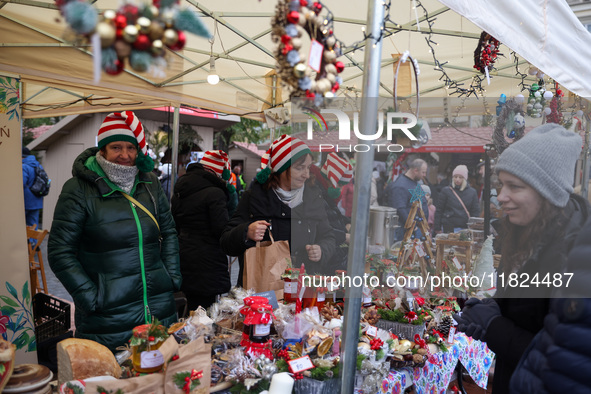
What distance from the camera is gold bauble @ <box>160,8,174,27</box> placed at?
0.86 metres

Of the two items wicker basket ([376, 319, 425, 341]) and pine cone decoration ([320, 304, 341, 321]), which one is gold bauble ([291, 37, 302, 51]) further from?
wicker basket ([376, 319, 425, 341])

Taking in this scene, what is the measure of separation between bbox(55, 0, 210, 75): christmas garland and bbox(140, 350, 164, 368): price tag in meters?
1.10

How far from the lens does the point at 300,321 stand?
7.04ft

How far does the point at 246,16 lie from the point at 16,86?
185 cm

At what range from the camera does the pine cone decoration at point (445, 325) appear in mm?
2684

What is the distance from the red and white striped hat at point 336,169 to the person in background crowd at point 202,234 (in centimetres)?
208

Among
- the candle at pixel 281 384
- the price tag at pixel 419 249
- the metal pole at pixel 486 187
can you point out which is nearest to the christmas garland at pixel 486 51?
the metal pole at pixel 486 187

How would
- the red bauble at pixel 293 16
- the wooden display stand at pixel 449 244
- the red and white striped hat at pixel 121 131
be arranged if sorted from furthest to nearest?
the red and white striped hat at pixel 121 131
the wooden display stand at pixel 449 244
the red bauble at pixel 293 16

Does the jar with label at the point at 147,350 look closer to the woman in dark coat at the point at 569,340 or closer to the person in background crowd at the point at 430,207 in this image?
the person in background crowd at the point at 430,207

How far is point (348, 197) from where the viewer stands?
1.61m

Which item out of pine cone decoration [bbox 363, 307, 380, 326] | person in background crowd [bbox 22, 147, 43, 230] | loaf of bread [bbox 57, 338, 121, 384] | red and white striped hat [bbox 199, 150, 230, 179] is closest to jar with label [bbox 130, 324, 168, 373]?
loaf of bread [bbox 57, 338, 121, 384]

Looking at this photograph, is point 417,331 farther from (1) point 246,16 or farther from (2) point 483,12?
(1) point 246,16

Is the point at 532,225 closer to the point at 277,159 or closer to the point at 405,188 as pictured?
the point at 405,188

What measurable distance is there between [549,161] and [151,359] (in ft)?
5.05
